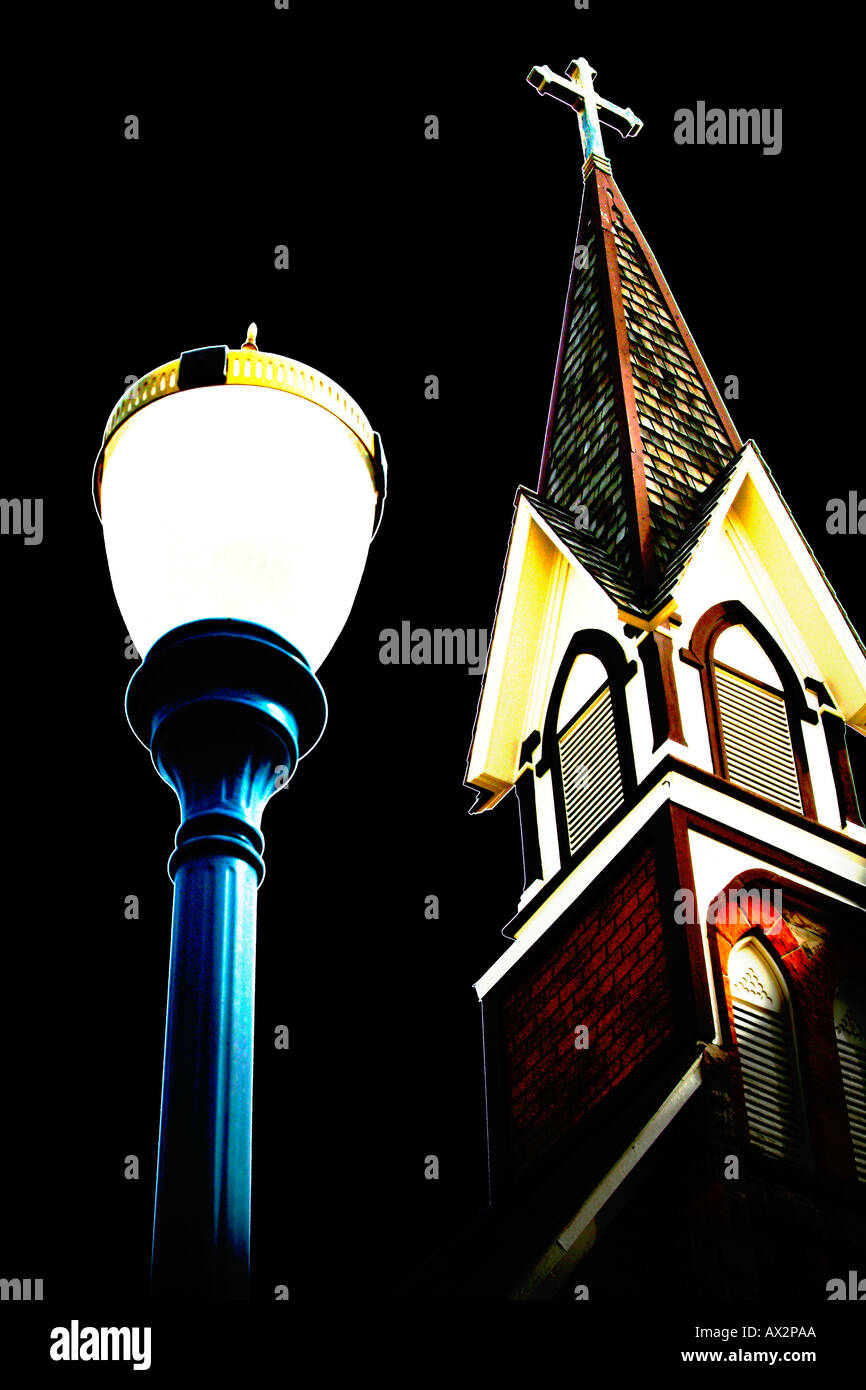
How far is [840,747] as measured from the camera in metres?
18.0

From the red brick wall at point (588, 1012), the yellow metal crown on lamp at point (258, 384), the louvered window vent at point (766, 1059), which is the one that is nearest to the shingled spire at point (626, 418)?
the red brick wall at point (588, 1012)

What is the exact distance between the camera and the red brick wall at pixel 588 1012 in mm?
14375

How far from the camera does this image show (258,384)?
12.8 ft

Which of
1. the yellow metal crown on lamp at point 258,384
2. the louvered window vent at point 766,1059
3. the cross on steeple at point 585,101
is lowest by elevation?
the yellow metal crown on lamp at point 258,384

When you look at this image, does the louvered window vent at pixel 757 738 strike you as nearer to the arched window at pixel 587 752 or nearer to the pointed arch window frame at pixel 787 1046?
the arched window at pixel 587 752

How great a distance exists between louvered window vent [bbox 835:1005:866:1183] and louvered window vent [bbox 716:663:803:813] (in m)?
2.43

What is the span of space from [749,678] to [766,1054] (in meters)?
4.84

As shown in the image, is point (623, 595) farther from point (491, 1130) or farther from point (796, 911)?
point (491, 1130)

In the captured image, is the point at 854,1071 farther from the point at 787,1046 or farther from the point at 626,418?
the point at 626,418

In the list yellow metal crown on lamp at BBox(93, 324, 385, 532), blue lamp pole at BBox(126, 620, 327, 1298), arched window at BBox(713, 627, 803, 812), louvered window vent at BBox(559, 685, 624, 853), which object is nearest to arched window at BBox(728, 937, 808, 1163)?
arched window at BBox(713, 627, 803, 812)

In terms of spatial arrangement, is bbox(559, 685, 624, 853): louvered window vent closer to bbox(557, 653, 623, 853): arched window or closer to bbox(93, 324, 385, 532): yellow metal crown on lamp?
bbox(557, 653, 623, 853): arched window

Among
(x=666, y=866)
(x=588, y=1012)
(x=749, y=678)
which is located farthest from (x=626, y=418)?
(x=588, y=1012)

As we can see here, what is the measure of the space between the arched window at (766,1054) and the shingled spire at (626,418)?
13.5ft
